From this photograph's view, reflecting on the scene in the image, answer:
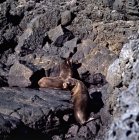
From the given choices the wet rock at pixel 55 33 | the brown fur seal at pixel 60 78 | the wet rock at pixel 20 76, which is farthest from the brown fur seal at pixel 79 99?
the wet rock at pixel 55 33

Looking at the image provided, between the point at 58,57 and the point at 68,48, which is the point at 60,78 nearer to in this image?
the point at 58,57

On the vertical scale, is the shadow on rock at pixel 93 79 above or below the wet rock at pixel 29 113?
below

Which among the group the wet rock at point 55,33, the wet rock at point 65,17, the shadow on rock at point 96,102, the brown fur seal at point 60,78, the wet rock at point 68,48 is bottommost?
the shadow on rock at point 96,102

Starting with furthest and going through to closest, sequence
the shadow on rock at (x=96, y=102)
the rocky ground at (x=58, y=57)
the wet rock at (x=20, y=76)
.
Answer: the wet rock at (x=20, y=76) < the shadow on rock at (x=96, y=102) < the rocky ground at (x=58, y=57)

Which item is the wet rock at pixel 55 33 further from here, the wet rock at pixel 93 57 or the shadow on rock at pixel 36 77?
the shadow on rock at pixel 36 77

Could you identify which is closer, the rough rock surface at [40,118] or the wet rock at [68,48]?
the rough rock surface at [40,118]

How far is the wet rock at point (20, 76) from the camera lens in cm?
789

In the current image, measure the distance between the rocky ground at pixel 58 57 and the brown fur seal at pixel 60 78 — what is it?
172 millimetres

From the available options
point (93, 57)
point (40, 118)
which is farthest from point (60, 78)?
point (40, 118)

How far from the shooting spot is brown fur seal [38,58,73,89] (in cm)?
809

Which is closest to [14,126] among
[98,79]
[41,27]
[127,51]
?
[127,51]

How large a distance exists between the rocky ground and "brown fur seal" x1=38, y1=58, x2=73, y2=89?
0.56 feet

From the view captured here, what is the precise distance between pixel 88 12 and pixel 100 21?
1.48 ft

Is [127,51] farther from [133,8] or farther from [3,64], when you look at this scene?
[3,64]
